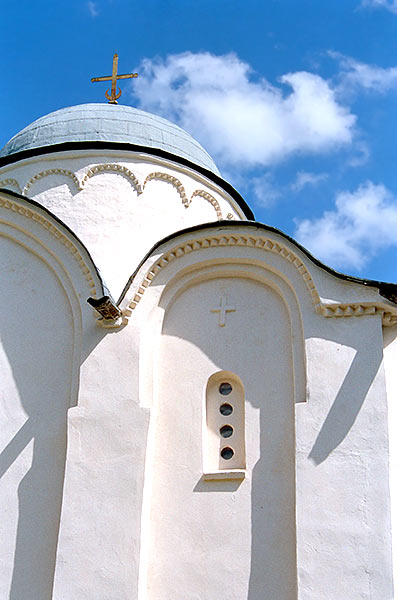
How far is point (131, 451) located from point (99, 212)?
3194 mm

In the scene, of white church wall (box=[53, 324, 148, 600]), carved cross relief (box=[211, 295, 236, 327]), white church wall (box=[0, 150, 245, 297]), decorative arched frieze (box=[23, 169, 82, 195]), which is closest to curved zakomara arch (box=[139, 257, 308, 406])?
white church wall (box=[53, 324, 148, 600])

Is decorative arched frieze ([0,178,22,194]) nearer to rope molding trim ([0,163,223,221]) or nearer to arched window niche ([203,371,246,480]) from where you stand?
rope molding trim ([0,163,223,221])

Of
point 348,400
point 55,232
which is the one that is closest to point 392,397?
point 348,400

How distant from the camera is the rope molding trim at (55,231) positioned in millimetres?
7238

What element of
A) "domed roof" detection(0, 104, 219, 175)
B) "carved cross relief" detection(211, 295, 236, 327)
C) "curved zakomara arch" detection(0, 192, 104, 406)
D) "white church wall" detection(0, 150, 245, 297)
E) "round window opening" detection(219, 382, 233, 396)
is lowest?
"round window opening" detection(219, 382, 233, 396)

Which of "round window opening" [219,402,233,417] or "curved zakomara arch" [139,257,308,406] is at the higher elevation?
"curved zakomara arch" [139,257,308,406]

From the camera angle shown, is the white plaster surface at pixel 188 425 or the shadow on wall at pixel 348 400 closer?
the white plaster surface at pixel 188 425

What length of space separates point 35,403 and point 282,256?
8.56 ft

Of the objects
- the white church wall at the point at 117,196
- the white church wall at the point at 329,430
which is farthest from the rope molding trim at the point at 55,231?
the white church wall at the point at 117,196

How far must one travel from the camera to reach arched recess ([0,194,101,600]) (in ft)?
21.2

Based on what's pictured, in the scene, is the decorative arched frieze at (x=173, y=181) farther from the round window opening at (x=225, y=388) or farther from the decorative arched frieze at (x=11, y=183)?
the round window opening at (x=225, y=388)

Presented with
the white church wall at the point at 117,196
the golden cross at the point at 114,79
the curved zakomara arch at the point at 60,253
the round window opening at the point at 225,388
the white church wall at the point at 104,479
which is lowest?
the white church wall at the point at 104,479

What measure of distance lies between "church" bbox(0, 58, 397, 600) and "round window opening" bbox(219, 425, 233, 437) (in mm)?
20

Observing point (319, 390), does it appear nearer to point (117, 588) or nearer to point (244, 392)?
point (244, 392)
